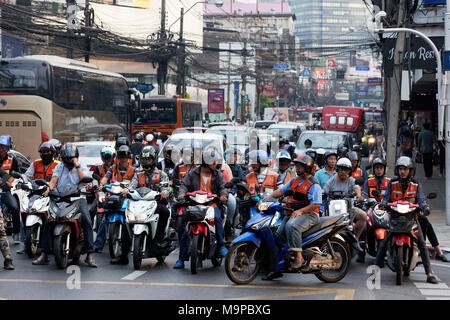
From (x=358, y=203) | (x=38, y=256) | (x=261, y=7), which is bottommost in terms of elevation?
(x=38, y=256)

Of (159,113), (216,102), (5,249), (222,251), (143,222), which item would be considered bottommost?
(222,251)

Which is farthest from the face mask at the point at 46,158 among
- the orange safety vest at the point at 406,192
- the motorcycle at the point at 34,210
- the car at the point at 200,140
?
the car at the point at 200,140

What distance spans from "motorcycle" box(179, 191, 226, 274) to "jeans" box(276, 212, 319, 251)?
1.08 metres

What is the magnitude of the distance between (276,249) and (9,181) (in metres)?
4.90

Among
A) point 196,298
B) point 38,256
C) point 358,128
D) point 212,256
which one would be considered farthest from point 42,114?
point 358,128

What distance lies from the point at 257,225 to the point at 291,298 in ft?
3.37

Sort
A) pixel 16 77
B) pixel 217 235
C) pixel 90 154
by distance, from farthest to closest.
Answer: pixel 16 77, pixel 90 154, pixel 217 235

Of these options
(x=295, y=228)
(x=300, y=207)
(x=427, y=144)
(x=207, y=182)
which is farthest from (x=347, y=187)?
(x=427, y=144)

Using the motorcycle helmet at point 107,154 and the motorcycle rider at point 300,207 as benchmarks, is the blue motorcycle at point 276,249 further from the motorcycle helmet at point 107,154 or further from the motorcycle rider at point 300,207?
the motorcycle helmet at point 107,154

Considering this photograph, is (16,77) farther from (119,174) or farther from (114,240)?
(114,240)

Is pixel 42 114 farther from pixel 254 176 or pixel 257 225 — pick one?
pixel 257 225

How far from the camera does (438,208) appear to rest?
18.4 metres

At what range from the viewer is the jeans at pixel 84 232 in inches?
399
